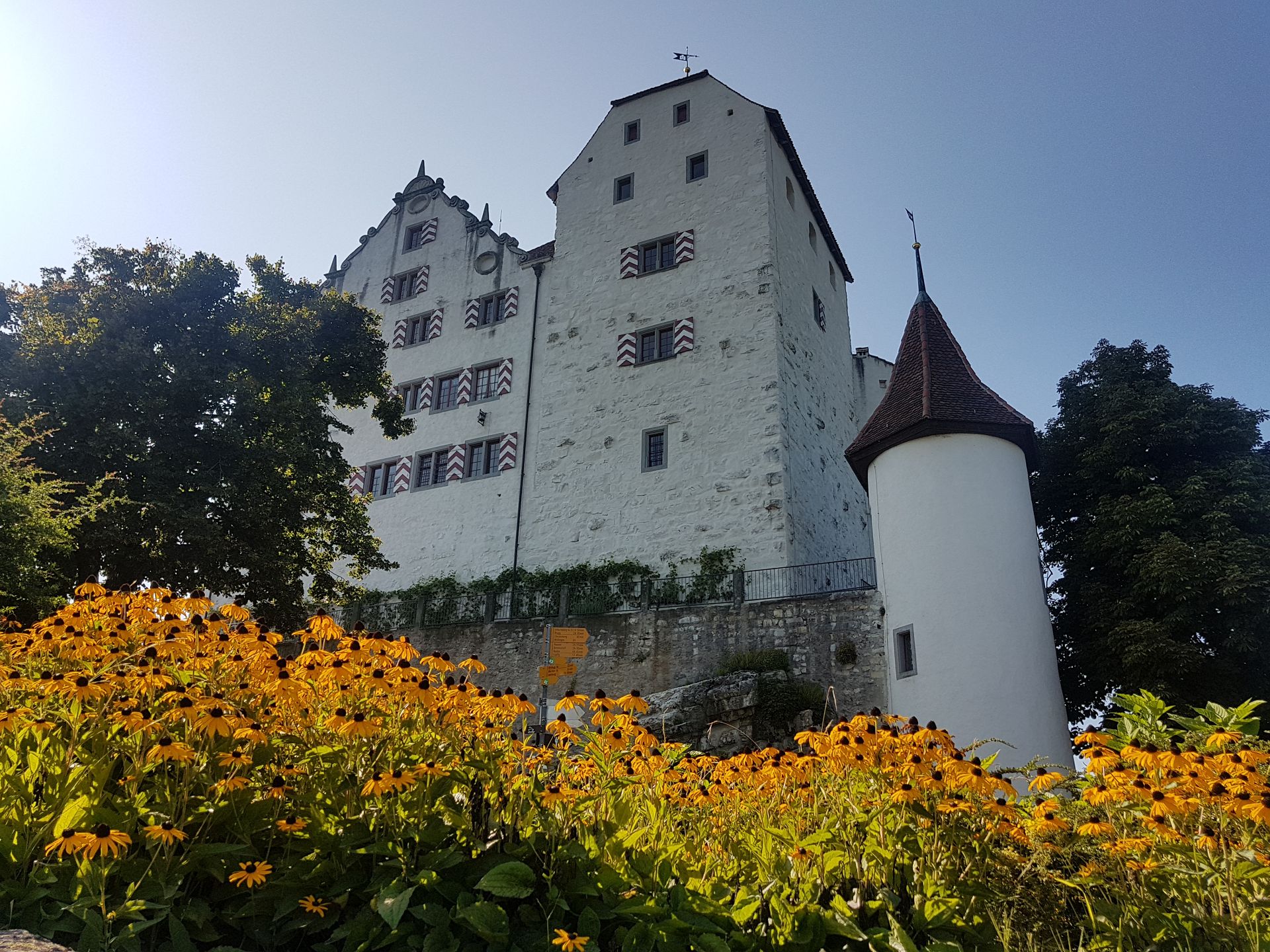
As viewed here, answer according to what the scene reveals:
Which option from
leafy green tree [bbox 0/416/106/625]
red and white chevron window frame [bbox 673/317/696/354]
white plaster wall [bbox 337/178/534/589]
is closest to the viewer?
leafy green tree [bbox 0/416/106/625]

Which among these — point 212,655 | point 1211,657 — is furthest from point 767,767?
point 1211,657

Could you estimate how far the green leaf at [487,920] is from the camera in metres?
3.00

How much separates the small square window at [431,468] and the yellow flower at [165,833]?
21418mm

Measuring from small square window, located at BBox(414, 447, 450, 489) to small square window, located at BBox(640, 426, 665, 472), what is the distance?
20.0 ft

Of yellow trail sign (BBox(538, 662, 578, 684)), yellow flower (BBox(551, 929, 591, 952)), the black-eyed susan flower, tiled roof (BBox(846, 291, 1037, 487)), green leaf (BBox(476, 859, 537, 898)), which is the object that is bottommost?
yellow flower (BBox(551, 929, 591, 952))

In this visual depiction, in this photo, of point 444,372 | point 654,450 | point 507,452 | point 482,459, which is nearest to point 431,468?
point 482,459

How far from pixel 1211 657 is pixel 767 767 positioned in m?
11.5

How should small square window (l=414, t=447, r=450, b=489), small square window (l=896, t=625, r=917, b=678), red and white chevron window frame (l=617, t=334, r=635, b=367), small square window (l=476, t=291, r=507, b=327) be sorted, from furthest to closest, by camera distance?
small square window (l=476, t=291, r=507, b=327), small square window (l=414, t=447, r=450, b=489), red and white chevron window frame (l=617, t=334, r=635, b=367), small square window (l=896, t=625, r=917, b=678)

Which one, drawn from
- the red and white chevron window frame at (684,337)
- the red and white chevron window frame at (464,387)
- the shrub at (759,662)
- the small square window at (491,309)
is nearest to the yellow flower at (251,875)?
the shrub at (759,662)

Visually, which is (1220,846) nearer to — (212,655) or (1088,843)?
(1088,843)

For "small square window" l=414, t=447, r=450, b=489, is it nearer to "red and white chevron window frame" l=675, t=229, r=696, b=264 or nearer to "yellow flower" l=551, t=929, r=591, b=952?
"red and white chevron window frame" l=675, t=229, r=696, b=264

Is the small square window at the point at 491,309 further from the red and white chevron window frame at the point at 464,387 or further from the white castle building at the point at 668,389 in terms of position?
the red and white chevron window frame at the point at 464,387

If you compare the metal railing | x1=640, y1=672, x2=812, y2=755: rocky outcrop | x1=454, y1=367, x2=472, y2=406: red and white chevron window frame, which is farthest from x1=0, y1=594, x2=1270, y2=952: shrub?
x1=454, y1=367, x2=472, y2=406: red and white chevron window frame

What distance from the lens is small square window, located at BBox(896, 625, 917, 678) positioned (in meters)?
13.9
